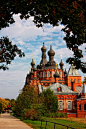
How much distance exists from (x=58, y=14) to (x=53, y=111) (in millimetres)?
32009

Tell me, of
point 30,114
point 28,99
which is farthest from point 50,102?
point 30,114

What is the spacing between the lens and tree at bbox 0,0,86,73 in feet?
26.9

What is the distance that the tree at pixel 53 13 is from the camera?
8.19 m

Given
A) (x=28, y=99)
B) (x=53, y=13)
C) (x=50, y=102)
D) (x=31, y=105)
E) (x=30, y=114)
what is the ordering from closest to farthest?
1. (x=53, y=13)
2. (x=30, y=114)
3. (x=31, y=105)
4. (x=28, y=99)
5. (x=50, y=102)

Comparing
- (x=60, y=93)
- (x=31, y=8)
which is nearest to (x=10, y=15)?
(x=31, y=8)

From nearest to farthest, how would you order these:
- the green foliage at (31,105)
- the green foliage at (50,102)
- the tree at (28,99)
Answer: the green foliage at (31,105) < the tree at (28,99) < the green foliage at (50,102)

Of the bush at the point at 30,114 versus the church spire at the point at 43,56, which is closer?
the bush at the point at 30,114

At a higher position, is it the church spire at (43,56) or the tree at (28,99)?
the church spire at (43,56)

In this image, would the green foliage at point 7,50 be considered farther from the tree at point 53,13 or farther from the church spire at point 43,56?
the church spire at point 43,56

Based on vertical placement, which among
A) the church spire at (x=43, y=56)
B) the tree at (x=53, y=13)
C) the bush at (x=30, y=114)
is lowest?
the bush at (x=30, y=114)

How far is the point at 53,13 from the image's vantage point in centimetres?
874

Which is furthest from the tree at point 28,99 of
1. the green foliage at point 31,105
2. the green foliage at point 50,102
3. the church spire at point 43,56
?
the church spire at point 43,56

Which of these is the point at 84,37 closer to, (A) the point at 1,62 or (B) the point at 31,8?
(B) the point at 31,8

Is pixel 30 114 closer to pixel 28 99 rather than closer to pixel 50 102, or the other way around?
pixel 28 99
